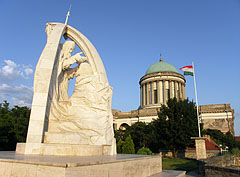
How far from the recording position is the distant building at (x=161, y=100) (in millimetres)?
40719

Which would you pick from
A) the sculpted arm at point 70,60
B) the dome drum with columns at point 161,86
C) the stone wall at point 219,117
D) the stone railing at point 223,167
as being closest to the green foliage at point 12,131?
the sculpted arm at point 70,60

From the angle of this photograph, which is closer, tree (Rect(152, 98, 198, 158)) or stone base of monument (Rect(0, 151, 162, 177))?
stone base of monument (Rect(0, 151, 162, 177))

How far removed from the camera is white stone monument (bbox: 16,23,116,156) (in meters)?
6.19

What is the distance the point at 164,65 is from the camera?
50281mm

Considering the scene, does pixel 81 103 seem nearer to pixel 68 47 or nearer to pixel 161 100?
pixel 68 47

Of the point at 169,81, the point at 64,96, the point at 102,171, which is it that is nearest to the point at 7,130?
the point at 64,96

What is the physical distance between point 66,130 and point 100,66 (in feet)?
11.4

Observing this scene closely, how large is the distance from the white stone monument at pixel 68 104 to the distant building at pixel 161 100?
35686 millimetres

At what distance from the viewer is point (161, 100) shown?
148 feet

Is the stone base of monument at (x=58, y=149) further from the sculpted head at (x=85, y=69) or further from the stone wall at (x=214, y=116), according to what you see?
the stone wall at (x=214, y=116)

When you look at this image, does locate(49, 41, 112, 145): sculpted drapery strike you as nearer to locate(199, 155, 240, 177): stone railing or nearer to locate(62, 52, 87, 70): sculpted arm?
locate(62, 52, 87, 70): sculpted arm

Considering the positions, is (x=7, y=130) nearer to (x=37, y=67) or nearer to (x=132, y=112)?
(x=37, y=67)

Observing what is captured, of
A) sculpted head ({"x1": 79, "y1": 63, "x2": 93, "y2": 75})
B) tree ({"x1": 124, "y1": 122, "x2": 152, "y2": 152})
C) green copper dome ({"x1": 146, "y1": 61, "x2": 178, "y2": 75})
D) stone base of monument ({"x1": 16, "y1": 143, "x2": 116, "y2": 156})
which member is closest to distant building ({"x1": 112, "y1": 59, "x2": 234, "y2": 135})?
green copper dome ({"x1": 146, "y1": 61, "x2": 178, "y2": 75})

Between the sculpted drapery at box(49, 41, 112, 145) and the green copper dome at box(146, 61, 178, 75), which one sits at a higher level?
the green copper dome at box(146, 61, 178, 75)
